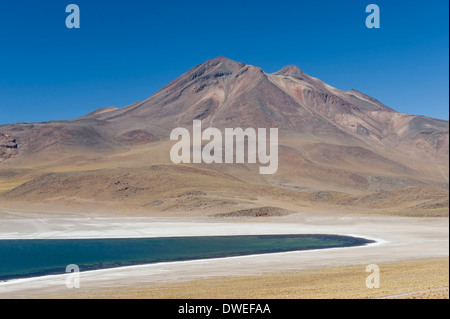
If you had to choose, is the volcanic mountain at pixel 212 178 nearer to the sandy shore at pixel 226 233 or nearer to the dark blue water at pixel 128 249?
the sandy shore at pixel 226 233

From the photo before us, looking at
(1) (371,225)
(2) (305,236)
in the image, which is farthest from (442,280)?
(1) (371,225)

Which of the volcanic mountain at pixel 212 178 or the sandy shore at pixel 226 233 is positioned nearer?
the sandy shore at pixel 226 233

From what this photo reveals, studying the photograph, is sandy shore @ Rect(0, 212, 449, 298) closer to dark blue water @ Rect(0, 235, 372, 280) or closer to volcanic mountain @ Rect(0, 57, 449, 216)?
dark blue water @ Rect(0, 235, 372, 280)

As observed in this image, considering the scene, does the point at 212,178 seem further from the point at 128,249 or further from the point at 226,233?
the point at 128,249

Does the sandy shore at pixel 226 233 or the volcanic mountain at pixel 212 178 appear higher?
the volcanic mountain at pixel 212 178

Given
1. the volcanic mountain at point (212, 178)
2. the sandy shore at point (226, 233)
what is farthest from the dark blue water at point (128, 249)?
the volcanic mountain at point (212, 178)

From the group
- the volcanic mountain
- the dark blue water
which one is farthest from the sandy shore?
the volcanic mountain

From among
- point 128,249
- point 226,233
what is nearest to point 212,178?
point 226,233
